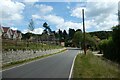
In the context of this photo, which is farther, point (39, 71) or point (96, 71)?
point (39, 71)

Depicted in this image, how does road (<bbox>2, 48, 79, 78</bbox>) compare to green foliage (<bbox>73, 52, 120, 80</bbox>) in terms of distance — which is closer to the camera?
green foliage (<bbox>73, 52, 120, 80</bbox>)

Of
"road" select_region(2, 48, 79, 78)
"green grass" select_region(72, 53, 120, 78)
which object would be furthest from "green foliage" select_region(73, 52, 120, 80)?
"road" select_region(2, 48, 79, 78)

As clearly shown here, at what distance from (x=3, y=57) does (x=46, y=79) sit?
45.4 feet

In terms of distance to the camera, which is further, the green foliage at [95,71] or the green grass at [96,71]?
the green grass at [96,71]

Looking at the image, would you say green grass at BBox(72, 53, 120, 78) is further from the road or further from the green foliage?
the road

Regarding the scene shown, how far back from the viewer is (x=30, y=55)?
4344 cm

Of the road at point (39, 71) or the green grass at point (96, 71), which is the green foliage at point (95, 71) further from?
the road at point (39, 71)

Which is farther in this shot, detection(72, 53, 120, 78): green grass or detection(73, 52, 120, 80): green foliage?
detection(72, 53, 120, 78): green grass

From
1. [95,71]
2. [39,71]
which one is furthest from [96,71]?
[39,71]

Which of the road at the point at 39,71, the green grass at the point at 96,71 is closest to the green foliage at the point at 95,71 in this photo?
the green grass at the point at 96,71

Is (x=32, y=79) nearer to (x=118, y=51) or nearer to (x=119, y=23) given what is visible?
(x=119, y=23)

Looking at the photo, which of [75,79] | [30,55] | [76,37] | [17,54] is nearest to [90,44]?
[76,37]

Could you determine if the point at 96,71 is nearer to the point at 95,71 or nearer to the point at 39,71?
the point at 95,71

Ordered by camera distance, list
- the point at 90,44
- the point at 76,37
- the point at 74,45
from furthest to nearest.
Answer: the point at 74,45 < the point at 76,37 < the point at 90,44
